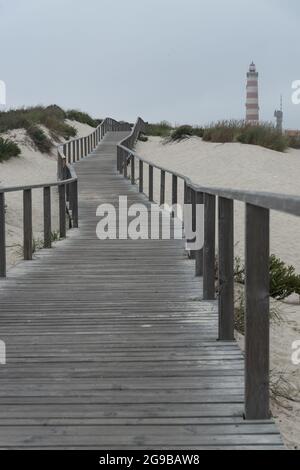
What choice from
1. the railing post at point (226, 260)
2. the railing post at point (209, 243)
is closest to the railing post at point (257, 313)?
the railing post at point (226, 260)

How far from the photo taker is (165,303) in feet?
19.3

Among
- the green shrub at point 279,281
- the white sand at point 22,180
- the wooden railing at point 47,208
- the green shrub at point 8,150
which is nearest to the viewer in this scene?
the wooden railing at point 47,208

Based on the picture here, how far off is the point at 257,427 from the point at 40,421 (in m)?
1.00

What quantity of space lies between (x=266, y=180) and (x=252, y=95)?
56.1m

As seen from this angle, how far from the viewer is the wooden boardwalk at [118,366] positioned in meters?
3.23

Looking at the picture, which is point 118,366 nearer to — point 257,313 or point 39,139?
point 257,313

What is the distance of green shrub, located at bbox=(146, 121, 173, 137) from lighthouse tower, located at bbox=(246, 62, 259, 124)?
91.5 feet

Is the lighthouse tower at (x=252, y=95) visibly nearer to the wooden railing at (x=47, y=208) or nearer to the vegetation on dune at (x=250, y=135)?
the vegetation on dune at (x=250, y=135)

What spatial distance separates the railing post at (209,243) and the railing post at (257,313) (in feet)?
7.64

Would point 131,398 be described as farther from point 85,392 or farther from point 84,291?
point 84,291

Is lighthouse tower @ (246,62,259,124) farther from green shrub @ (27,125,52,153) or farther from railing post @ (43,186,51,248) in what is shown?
railing post @ (43,186,51,248)

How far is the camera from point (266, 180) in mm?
20078

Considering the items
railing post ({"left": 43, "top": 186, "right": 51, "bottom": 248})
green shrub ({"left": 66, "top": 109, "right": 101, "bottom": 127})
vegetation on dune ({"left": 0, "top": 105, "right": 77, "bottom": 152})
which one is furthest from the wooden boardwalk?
green shrub ({"left": 66, "top": 109, "right": 101, "bottom": 127})
